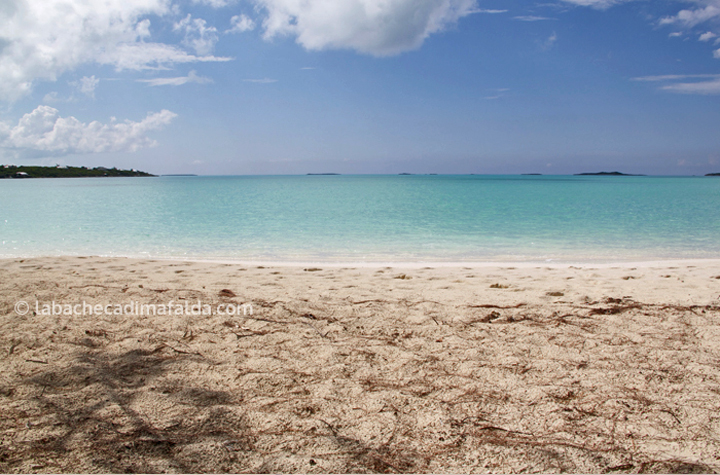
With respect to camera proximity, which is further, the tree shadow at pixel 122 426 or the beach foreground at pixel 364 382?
the beach foreground at pixel 364 382

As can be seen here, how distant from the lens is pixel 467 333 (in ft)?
13.4

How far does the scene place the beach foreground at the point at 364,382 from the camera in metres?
2.31

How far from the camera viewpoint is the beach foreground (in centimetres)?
231

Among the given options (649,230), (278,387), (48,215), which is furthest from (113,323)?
(48,215)

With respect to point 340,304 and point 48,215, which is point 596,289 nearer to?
point 340,304

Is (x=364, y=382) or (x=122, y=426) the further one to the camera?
(x=364, y=382)

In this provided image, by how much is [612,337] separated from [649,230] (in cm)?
1532

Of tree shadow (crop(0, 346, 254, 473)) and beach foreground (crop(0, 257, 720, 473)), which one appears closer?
tree shadow (crop(0, 346, 254, 473))

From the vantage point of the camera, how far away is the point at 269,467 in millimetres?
2213

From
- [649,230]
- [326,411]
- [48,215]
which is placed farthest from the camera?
[48,215]

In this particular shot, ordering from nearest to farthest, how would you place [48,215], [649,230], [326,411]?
[326,411], [649,230], [48,215]

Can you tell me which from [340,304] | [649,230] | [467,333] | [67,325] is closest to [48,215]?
[67,325]

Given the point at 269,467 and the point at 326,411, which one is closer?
the point at 269,467

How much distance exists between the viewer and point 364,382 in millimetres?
3139
